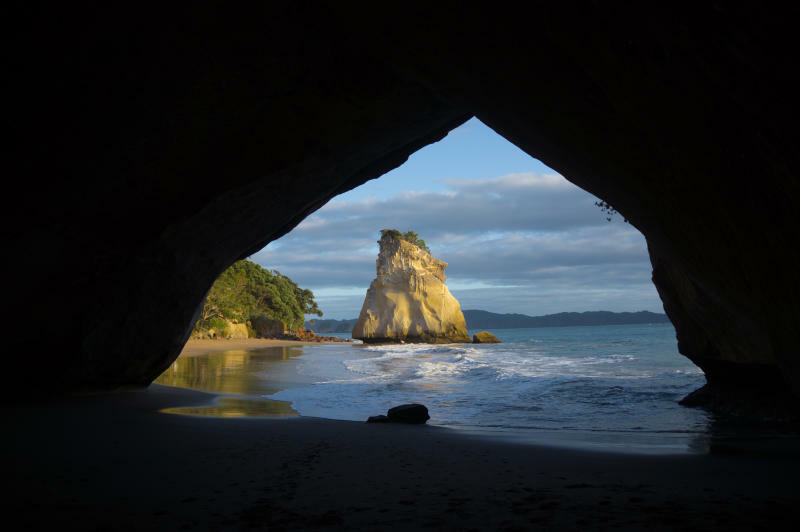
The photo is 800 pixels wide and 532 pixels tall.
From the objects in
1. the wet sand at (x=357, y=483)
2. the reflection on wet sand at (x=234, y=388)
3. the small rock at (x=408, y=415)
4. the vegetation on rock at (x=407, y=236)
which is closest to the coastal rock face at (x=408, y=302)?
the vegetation on rock at (x=407, y=236)

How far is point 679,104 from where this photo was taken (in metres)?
2.45

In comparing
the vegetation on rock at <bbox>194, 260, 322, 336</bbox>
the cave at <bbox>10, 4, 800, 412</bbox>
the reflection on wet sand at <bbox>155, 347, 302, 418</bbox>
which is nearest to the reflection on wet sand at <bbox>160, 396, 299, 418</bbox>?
the reflection on wet sand at <bbox>155, 347, 302, 418</bbox>

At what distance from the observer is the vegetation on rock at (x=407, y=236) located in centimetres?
5375

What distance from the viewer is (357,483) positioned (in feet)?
10.4

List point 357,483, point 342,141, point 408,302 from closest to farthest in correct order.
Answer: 1. point 357,483
2. point 342,141
3. point 408,302

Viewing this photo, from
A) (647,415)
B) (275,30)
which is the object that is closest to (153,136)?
(275,30)

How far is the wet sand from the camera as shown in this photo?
2371mm

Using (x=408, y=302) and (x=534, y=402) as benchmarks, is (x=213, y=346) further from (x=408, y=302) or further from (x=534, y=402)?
(x=534, y=402)

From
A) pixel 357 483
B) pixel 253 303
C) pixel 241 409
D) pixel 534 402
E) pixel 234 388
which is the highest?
pixel 253 303

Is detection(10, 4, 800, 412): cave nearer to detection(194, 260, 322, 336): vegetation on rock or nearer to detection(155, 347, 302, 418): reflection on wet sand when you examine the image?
detection(155, 347, 302, 418): reflection on wet sand

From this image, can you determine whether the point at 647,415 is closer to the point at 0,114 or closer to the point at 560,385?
the point at 560,385

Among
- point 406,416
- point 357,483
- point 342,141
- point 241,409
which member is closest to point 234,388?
point 241,409

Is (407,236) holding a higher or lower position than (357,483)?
higher

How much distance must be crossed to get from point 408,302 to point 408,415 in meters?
44.6
